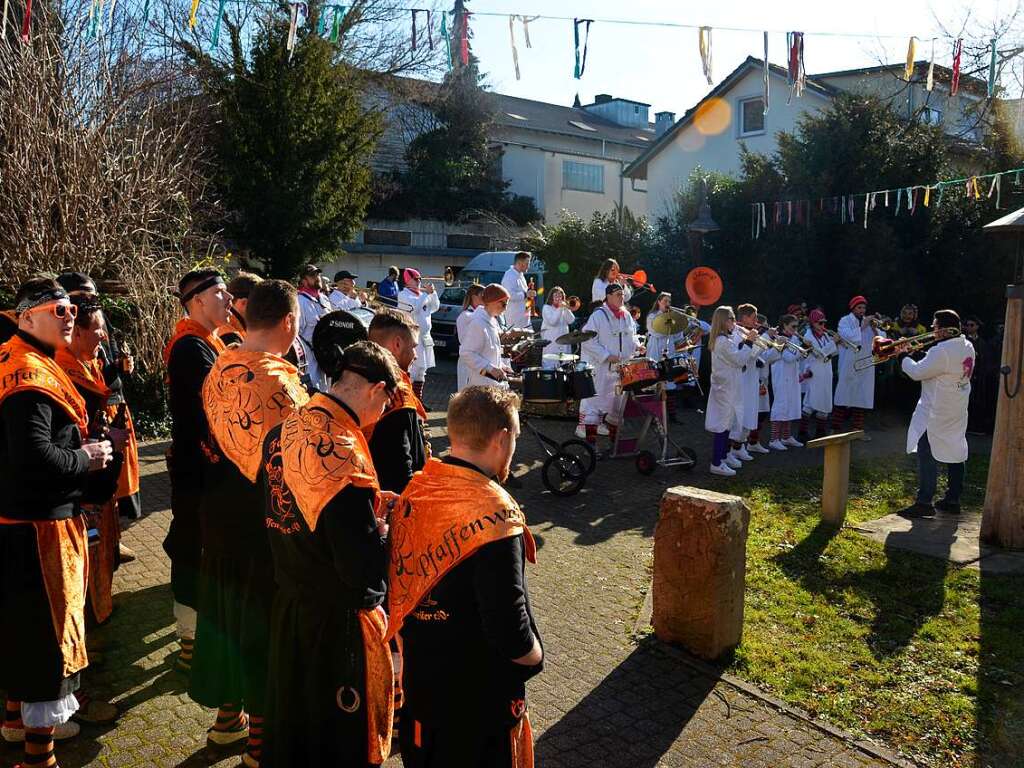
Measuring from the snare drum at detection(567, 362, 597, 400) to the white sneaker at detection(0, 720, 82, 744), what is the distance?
18.7 feet

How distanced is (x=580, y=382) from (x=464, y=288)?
13.7 meters

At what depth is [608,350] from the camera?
1144 centimetres

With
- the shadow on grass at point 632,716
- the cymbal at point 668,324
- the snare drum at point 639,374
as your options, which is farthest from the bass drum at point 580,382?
the shadow on grass at point 632,716

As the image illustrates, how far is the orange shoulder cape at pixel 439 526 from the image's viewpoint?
2756mm

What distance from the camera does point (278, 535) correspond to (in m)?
3.12

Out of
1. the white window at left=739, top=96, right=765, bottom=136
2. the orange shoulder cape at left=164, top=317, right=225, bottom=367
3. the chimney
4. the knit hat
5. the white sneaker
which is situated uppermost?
the chimney

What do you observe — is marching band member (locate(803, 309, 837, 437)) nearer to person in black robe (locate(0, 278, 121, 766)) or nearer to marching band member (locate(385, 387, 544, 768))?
marching band member (locate(385, 387, 544, 768))

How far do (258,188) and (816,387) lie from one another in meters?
14.3

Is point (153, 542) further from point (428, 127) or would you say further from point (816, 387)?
point (428, 127)

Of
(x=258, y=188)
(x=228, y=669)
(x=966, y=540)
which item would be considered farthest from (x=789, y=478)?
(x=258, y=188)

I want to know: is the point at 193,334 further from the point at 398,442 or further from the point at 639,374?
the point at 639,374

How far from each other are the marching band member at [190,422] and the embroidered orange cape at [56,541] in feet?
2.07

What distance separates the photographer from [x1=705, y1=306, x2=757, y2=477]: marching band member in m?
10.6

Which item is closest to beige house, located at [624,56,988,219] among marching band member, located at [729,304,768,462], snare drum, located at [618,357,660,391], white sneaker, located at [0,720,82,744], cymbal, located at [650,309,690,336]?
marching band member, located at [729,304,768,462]
